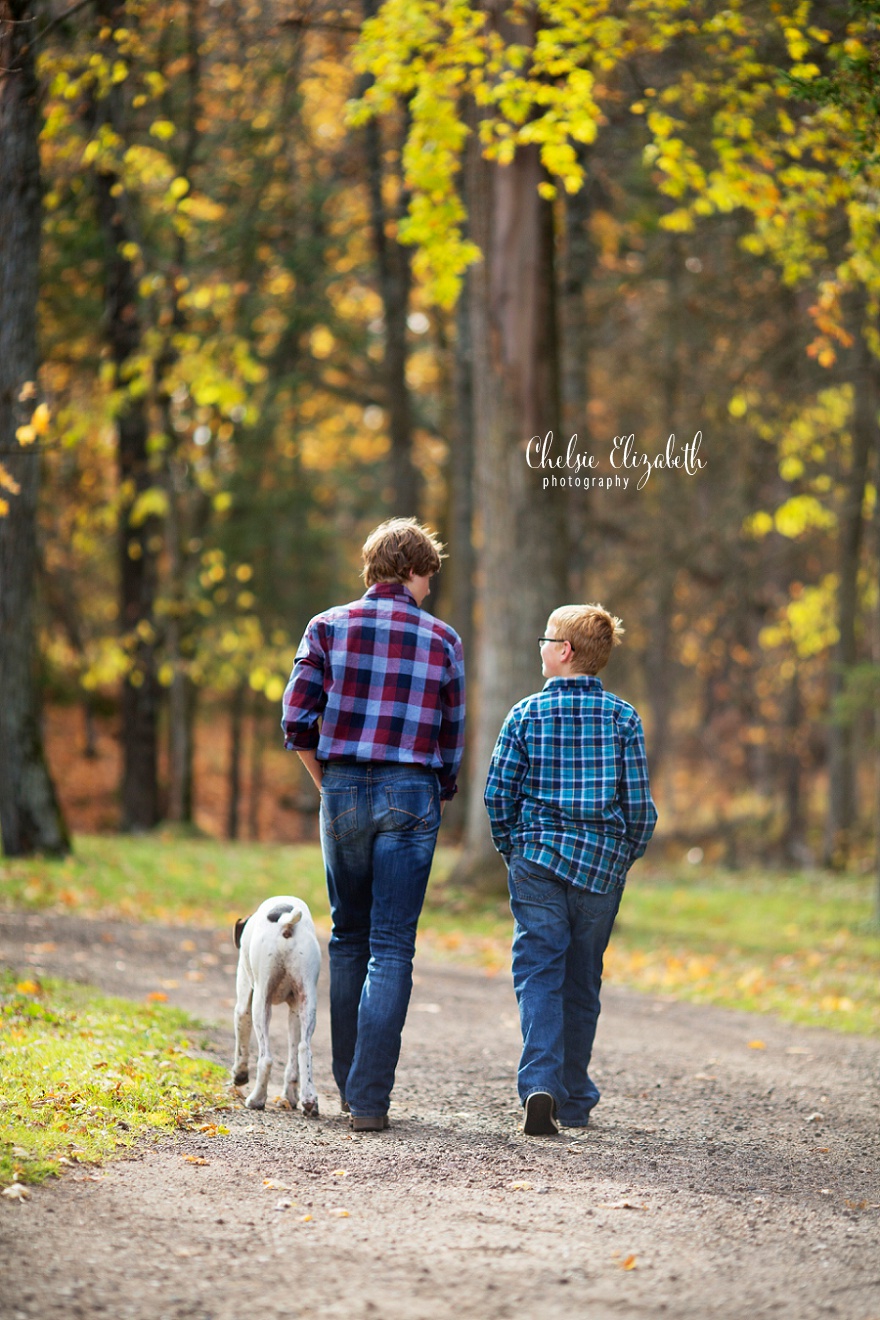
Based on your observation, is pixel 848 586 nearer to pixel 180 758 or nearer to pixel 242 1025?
pixel 180 758

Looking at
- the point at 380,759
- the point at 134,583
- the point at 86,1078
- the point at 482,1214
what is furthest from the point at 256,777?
the point at 482,1214

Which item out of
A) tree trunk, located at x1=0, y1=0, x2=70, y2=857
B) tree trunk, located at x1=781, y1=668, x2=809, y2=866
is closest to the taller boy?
tree trunk, located at x1=0, y1=0, x2=70, y2=857

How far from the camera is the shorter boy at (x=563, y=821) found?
16.1 feet

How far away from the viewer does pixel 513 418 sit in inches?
447

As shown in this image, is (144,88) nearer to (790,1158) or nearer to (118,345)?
(118,345)

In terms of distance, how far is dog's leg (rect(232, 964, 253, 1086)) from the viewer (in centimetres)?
498

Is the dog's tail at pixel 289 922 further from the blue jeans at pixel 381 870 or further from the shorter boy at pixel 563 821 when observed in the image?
the shorter boy at pixel 563 821

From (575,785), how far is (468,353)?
12268 millimetres

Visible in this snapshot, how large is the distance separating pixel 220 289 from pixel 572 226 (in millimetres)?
5243

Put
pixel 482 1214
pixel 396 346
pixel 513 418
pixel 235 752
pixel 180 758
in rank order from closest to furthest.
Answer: pixel 482 1214 → pixel 513 418 → pixel 396 346 → pixel 180 758 → pixel 235 752

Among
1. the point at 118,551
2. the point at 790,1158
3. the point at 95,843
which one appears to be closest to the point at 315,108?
the point at 118,551

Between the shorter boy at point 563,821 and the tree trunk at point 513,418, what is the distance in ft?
20.1

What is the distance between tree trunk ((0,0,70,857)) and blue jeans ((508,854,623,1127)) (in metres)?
6.61

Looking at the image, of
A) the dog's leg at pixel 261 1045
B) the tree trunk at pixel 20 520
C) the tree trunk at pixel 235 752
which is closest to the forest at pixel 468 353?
the tree trunk at pixel 20 520
